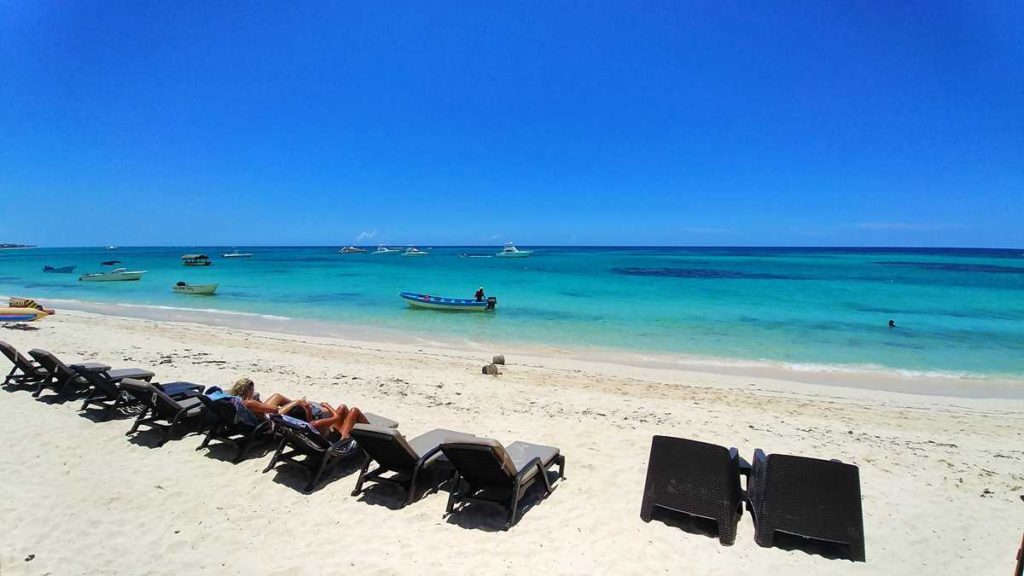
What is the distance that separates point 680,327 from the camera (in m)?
18.7

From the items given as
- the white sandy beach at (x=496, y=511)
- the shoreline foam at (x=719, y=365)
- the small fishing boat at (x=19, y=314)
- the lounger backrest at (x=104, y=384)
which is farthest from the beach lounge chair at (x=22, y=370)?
the small fishing boat at (x=19, y=314)

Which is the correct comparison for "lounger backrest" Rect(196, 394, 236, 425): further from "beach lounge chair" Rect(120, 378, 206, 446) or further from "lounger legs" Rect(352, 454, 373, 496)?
"lounger legs" Rect(352, 454, 373, 496)

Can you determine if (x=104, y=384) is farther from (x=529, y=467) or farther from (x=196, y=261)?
(x=196, y=261)

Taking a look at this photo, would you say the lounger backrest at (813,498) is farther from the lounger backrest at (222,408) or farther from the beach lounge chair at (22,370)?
the beach lounge chair at (22,370)

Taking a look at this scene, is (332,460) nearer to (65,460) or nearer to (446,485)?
(446,485)

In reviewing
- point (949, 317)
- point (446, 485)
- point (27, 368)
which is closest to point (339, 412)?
point (446, 485)

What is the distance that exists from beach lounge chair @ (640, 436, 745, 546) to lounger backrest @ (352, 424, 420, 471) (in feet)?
7.43

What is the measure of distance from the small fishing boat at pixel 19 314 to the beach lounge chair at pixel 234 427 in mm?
15885

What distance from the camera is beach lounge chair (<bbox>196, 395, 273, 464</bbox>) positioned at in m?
5.64

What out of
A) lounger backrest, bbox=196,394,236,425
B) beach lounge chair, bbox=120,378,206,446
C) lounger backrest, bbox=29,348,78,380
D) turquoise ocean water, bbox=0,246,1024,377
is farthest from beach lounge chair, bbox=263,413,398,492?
turquoise ocean water, bbox=0,246,1024,377

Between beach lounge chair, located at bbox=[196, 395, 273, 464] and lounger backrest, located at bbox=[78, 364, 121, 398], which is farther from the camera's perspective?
lounger backrest, located at bbox=[78, 364, 121, 398]

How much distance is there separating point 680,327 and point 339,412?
1530 cm

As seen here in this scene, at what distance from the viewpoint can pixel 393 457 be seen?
4977 millimetres

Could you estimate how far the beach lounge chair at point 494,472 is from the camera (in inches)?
171
